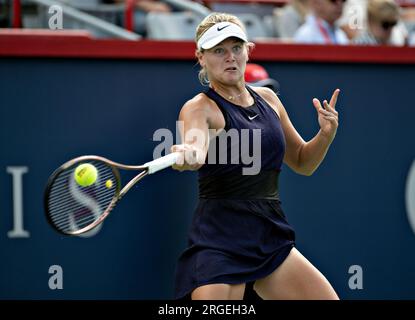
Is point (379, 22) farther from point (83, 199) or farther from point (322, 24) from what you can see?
point (83, 199)

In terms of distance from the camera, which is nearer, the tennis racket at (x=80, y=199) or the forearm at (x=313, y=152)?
the tennis racket at (x=80, y=199)

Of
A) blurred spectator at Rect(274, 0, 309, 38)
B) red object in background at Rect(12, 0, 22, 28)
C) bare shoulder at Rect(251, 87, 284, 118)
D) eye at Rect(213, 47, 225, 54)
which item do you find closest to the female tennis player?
eye at Rect(213, 47, 225, 54)

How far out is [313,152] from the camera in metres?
4.05

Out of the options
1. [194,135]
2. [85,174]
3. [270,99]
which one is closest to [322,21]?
[270,99]

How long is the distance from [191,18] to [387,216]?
6.28ft

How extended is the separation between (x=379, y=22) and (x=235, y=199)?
8.72 feet

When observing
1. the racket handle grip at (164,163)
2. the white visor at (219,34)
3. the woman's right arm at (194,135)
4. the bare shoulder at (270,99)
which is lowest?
the racket handle grip at (164,163)

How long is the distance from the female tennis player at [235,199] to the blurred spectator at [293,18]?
7.72 feet

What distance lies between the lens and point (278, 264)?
381 cm

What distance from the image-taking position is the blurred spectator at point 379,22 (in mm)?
5961

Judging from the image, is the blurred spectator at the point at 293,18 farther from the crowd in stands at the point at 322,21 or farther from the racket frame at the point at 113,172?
the racket frame at the point at 113,172

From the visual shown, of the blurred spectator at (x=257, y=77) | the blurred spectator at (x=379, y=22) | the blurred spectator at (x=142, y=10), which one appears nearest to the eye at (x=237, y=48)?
the blurred spectator at (x=257, y=77)

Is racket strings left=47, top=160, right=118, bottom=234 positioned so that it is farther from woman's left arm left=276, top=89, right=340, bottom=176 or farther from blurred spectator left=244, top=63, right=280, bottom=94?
blurred spectator left=244, top=63, right=280, bottom=94
